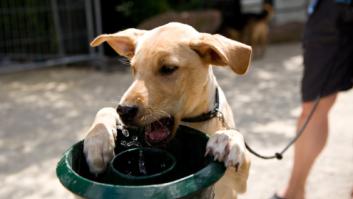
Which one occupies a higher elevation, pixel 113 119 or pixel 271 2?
pixel 113 119

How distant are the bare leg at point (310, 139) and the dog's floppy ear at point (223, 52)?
4.41 ft

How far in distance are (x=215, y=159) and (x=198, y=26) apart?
7.04 m

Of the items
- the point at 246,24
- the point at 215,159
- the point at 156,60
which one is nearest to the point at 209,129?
the point at 156,60

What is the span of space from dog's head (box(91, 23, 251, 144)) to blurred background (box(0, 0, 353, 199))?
4.39 feet

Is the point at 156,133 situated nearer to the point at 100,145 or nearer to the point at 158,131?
the point at 158,131

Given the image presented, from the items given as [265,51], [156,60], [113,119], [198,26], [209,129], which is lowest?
[265,51]

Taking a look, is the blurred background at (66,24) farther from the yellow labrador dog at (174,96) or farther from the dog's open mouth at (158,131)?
the dog's open mouth at (158,131)

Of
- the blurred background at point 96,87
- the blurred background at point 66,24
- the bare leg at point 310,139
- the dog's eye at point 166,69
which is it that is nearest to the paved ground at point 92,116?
A: the blurred background at point 96,87

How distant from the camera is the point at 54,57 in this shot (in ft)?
26.8

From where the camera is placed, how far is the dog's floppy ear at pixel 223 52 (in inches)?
85.7

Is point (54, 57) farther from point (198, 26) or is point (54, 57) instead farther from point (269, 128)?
point (269, 128)

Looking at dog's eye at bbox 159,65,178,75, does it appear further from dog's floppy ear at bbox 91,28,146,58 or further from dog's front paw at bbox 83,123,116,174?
dog's front paw at bbox 83,123,116,174

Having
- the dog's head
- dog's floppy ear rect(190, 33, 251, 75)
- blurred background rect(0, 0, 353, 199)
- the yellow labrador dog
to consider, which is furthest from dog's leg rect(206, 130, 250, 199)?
blurred background rect(0, 0, 353, 199)

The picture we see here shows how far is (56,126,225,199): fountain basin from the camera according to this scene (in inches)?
55.1
